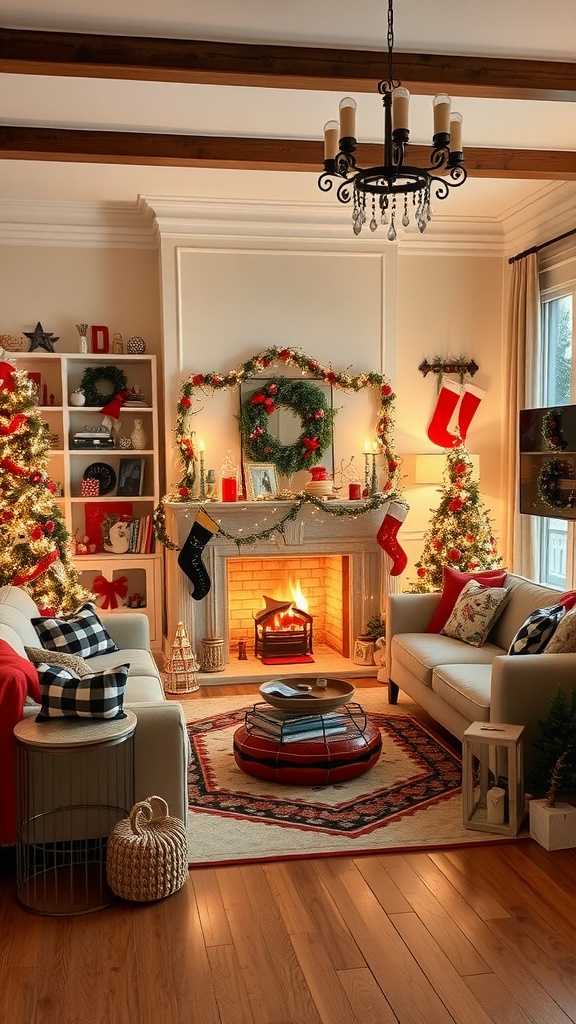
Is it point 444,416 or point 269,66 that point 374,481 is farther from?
point 269,66

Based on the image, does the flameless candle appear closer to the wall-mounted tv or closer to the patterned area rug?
the patterned area rug

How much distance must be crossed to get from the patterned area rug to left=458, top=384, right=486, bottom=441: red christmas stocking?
2909 mm

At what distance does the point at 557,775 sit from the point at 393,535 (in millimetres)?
3099

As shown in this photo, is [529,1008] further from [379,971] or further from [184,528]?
[184,528]

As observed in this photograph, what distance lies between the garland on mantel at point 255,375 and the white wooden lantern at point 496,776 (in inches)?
117

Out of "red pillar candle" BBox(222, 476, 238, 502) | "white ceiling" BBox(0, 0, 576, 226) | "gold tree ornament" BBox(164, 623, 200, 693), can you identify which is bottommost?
"gold tree ornament" BBox(164, 623, 200, 693)

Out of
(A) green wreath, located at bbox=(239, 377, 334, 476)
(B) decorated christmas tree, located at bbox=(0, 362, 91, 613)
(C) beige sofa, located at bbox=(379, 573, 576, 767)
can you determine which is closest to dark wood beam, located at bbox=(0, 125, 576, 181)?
(B) decorated christmas tree, located at bbox=(0, 362, 91, 613)

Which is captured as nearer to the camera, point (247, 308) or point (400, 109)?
point (400, 109)

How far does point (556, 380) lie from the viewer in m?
6.63

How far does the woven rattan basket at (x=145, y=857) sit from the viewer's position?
3.12 m

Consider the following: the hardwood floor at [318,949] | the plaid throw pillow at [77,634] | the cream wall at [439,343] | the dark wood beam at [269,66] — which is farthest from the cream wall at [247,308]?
the hardwood floor at [318,949]

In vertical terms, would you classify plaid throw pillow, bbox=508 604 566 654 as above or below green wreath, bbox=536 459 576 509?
below

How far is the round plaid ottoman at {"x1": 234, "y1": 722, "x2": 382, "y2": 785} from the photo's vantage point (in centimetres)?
419

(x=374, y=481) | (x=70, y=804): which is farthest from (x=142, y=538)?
(x=70, y=804)
